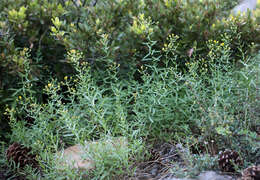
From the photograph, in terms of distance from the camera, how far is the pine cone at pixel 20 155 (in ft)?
10.5

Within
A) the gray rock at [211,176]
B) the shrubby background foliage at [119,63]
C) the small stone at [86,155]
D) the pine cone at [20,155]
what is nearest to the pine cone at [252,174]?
the gray rock at [211,176]

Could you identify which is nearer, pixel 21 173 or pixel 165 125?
pixel 21 173

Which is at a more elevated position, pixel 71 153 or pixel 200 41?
pixel 200 41

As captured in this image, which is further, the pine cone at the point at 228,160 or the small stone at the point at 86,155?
the small stone at the point at 86,155

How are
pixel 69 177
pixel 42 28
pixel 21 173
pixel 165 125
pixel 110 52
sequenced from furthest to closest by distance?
pixel 42 28
pixel 110 52
pixel 165 125
pixel 21 173
pixel 69 177

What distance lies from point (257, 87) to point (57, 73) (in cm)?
245

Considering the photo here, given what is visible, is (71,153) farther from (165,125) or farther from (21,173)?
(165,125)

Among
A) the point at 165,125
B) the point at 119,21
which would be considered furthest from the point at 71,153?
the point at 119,21

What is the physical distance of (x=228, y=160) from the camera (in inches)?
100

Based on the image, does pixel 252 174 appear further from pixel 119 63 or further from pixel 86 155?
pixel 119 63

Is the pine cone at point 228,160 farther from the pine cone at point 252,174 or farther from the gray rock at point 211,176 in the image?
the pine cone at point 252,174

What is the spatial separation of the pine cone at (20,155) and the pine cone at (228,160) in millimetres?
1900

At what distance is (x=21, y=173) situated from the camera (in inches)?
123

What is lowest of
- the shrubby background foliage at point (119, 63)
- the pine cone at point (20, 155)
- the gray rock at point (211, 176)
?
the gray rock at point (211, 176)
